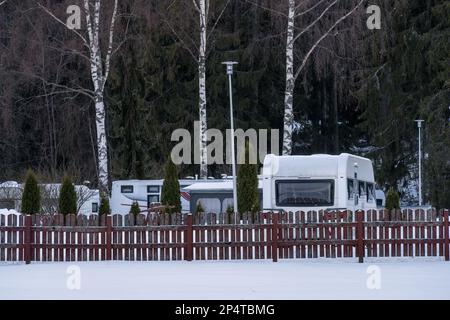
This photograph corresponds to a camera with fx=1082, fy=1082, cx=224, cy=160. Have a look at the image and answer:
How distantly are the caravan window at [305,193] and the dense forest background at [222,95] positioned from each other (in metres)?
20.0

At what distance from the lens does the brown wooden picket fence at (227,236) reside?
24656mm

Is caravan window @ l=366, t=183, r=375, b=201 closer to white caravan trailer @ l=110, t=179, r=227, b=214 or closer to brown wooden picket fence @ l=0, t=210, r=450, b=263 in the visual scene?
brown wooden picket fence @ l=0, t=210, r=450, b=263

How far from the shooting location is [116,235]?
24.9 m

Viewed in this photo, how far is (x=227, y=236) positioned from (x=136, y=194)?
20206 mm

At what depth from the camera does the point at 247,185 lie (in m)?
38.9

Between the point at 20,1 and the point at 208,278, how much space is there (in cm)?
3728

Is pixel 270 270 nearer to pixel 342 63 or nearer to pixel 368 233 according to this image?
pixel 368 233

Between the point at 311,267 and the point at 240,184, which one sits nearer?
the point at 311,267

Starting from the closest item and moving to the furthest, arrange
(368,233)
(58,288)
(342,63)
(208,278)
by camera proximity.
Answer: (58,288)
(208,278)
(368,233)
(342,63)

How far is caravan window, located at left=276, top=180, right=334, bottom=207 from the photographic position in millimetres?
30844

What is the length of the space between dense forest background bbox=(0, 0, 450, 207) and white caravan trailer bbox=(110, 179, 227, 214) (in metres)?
7.26

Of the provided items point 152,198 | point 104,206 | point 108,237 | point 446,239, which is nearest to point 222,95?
point 152,198
